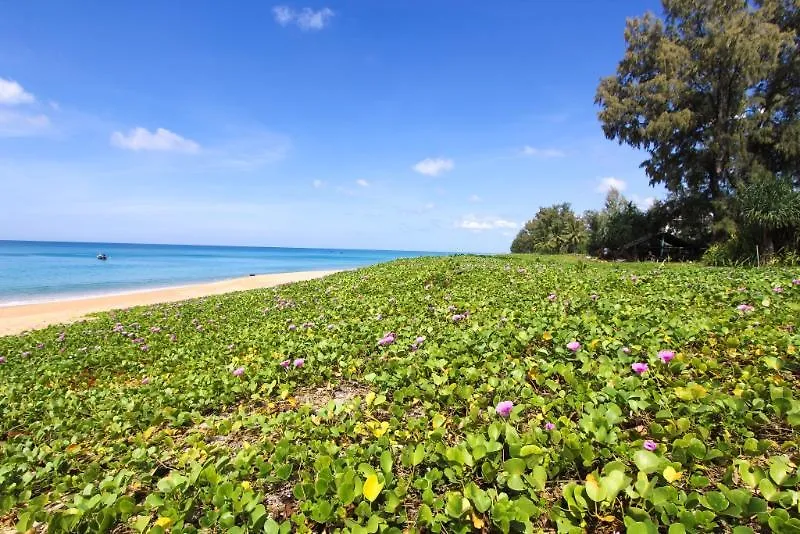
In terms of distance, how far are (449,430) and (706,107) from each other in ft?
94.6

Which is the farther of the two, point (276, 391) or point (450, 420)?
point (276, 391)

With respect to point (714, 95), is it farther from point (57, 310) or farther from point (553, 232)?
point (57, 310)

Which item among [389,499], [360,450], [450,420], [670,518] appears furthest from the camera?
[450,420]

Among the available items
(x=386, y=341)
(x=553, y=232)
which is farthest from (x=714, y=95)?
(x=386, y=341)

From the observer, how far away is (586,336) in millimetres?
4113

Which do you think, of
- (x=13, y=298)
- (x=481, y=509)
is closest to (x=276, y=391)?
(x=481, y=509)

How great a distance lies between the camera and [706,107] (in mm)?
24047

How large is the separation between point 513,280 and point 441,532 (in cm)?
776

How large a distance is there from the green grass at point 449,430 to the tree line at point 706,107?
833 inches

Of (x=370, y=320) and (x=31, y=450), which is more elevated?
(x=370, y=320)

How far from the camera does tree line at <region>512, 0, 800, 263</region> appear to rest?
22.1m

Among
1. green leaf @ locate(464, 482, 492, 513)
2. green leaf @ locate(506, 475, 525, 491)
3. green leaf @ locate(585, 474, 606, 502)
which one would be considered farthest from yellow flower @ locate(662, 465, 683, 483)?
green leaf @ locate(464, 482, 492, 513)

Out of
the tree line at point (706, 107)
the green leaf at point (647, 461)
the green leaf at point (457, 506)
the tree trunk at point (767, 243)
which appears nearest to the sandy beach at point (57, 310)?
the green leaf at point (457, 506)

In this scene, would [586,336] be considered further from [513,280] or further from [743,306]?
[513,280]
